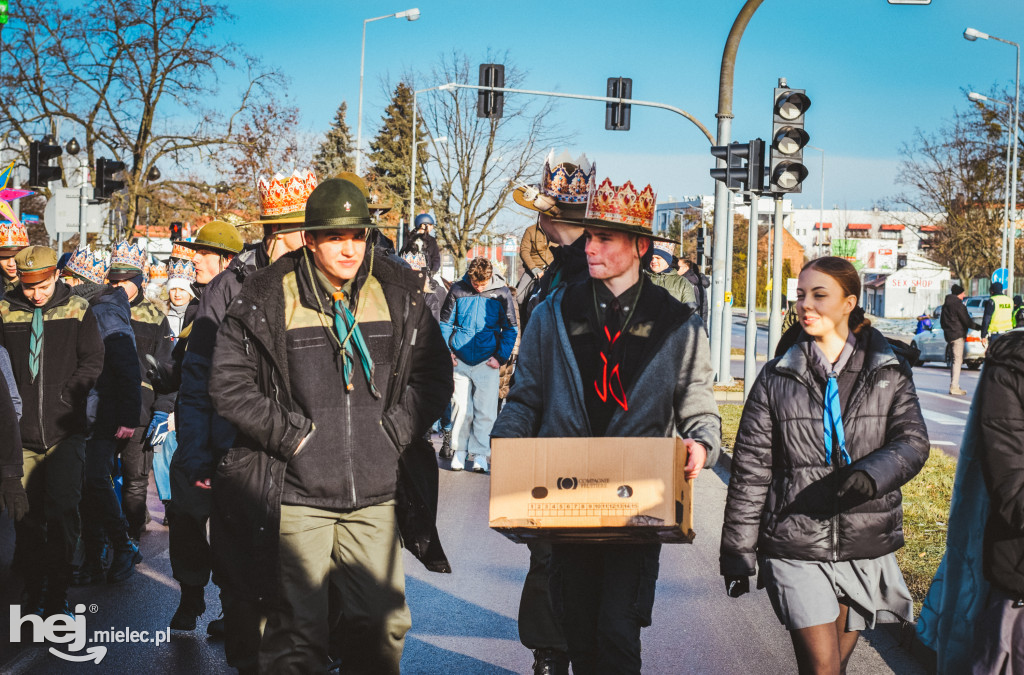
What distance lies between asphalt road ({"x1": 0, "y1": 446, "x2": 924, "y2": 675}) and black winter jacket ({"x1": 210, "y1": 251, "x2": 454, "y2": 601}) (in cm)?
155

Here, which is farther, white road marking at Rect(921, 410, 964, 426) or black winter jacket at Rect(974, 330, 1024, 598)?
white road marking at Rect(921, 410, 964, 426)

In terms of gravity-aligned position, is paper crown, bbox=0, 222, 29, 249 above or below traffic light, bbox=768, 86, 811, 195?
below

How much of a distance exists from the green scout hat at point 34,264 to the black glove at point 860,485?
4657mm

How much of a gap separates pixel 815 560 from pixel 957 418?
15192 mm

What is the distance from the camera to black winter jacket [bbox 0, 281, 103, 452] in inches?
256

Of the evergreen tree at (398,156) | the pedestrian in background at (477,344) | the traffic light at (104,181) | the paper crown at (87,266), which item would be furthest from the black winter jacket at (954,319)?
the evergreen tree at (398,156)

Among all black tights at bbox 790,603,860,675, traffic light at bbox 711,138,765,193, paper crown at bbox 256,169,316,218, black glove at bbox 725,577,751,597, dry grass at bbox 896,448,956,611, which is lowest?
dry grass at bbox 896,448,956,611

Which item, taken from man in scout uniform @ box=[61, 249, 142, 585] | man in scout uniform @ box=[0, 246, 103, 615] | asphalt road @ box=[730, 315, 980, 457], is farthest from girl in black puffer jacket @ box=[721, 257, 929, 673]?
asphalt road @ box=[730, 315, 980, 457]

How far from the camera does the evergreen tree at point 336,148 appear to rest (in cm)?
6700

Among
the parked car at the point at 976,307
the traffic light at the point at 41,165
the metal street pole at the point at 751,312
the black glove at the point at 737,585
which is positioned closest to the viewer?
the black glove at the point at 737,585

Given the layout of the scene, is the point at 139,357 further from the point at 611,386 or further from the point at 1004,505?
the point at 1004,505

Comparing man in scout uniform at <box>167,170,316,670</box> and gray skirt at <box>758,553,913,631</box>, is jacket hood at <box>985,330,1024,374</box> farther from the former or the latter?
man in scout uniform at <box>167,170,316,670</box>

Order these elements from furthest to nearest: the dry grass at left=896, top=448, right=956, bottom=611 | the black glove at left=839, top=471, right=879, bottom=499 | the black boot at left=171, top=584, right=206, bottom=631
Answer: the dry grass at left=896, top=448, right=956, bottom=611 → the black boot at left=171, top=584, right=206, bottom=631 → the black glove at left=839, top=471, right=879, bottom=499

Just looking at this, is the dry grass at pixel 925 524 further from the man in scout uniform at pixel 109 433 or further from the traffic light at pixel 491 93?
the traffic light at pixel 491 93
